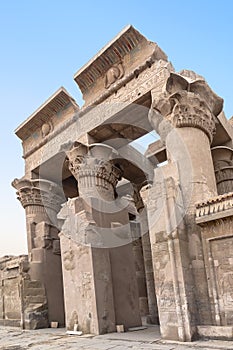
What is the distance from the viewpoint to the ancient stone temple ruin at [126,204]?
22.3 feet

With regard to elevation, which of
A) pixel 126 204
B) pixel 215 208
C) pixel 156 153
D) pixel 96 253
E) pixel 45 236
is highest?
pixel 156 153

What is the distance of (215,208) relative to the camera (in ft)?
22.4

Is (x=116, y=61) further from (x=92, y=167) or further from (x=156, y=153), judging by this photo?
(x=156, y=153)

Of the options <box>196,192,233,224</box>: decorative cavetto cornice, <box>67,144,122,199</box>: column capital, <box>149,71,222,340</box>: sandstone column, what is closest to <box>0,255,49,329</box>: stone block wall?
<box>67,144,122,199</box>: column capital

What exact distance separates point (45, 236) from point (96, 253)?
3.36 meters

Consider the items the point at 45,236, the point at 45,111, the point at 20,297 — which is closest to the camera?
the point at 20,297

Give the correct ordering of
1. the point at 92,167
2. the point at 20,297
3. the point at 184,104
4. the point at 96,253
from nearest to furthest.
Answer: the point at 184,104, the point at 96,253, the point at 92,167, the point at 20,297

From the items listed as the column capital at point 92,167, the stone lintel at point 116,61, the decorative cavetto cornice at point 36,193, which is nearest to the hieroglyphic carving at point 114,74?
the stone lintel at point 116,61

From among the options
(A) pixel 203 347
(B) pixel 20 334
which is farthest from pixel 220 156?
(B) pixel 20 334

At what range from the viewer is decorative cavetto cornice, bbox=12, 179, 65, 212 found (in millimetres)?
12406

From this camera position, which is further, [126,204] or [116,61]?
[126,204]

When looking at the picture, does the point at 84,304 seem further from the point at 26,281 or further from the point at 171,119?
the point at 171,119

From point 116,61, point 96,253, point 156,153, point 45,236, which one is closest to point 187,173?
point 96,253

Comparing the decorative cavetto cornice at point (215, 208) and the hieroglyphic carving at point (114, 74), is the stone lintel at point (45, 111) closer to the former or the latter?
the hieroglyphic carving at point (114, 74)
